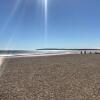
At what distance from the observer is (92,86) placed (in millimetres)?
11391

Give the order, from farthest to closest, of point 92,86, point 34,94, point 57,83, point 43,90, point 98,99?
point 57,83 < point 92,86 < point 43,90 < point 34,94 < point 98,99

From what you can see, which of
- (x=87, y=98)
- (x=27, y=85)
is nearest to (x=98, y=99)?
(x=87, y=98)

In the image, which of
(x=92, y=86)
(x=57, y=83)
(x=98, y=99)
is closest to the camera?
(x=98, y=99)

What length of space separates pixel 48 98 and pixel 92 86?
334cm

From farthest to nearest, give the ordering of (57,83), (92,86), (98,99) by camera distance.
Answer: (57,83), (92,86), (98,99)

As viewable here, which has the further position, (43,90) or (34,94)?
(43,90)

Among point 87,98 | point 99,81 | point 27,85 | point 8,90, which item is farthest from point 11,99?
point 99,81

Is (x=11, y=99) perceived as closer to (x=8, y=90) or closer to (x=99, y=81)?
(x=8, y=90)

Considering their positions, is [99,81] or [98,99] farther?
[99,81]

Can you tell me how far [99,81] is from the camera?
42.0ft

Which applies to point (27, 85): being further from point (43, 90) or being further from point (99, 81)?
point (99, 81)

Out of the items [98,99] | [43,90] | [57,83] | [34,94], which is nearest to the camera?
[98,99]

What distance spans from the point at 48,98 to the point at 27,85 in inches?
116

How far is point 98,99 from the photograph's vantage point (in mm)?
8953
